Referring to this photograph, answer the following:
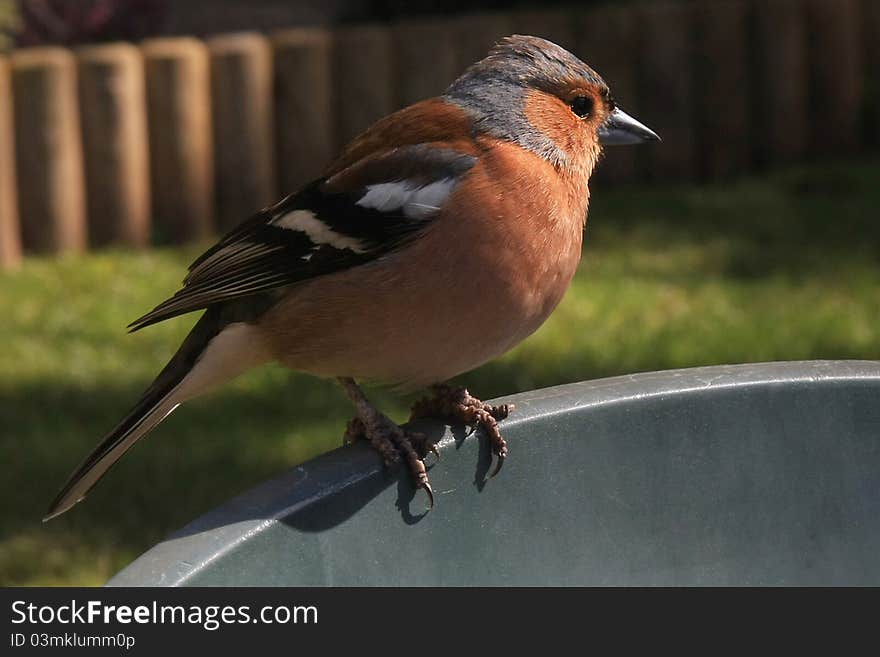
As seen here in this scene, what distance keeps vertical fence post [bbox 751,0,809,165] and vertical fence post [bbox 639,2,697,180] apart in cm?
41

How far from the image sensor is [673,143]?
789cm

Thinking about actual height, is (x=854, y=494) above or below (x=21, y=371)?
above

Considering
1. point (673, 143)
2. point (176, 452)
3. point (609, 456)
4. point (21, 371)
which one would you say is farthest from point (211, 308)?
point (673, 143)

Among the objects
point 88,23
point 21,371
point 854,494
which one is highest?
point 854,494

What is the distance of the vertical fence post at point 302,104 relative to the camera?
731cm

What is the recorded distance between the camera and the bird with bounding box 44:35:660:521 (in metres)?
2.82

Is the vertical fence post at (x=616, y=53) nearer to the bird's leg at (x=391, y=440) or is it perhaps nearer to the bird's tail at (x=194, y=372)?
the bird's tail at (x=194, y=372)

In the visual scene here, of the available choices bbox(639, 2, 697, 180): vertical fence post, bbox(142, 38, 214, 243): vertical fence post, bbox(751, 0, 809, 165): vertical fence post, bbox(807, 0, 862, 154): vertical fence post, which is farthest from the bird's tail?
bbox(807, 0, 862, 154): vertical fence post

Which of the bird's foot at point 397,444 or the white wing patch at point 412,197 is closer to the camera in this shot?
the bird's foot at point 397,444

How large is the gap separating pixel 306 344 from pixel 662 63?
532 centimetres

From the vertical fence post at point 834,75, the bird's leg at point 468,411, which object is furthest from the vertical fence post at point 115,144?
the bird's leg at point 468,411

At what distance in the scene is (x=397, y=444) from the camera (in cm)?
246

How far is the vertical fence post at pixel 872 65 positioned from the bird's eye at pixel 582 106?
5393 mm

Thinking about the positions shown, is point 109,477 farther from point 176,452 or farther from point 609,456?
point 609,456
